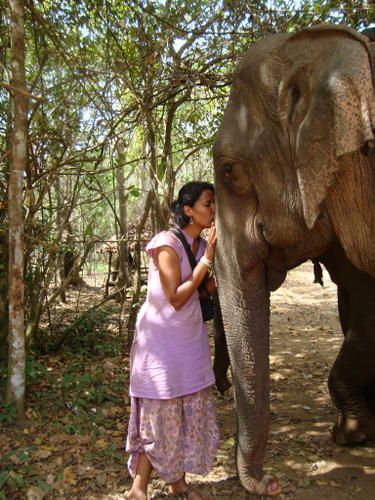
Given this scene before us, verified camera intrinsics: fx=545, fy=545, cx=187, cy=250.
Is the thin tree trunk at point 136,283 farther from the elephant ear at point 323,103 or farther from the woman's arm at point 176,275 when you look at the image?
the elephant ear at point 323,103

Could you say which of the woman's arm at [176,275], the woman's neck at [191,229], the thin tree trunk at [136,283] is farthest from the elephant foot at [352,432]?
the thin tree trunk at [136,283]

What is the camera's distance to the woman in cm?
300

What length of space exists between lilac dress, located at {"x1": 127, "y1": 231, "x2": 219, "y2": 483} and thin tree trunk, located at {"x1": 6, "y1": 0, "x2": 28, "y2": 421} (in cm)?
109

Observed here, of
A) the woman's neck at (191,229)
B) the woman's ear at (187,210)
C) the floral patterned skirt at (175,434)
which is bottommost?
the floral patterned skirt at (175,434)

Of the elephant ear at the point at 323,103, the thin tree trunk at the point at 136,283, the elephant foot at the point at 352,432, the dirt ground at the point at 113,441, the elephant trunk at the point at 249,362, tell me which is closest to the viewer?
the elephant ear at the point at 323,103

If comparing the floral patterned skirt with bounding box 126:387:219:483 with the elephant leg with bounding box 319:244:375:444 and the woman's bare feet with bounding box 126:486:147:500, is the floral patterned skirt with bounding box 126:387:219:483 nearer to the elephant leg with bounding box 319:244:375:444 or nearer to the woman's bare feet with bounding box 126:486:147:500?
the woman's bare feet with bounding box 126:486:147:500

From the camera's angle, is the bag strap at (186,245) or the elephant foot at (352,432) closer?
the bag strap at (186,245)

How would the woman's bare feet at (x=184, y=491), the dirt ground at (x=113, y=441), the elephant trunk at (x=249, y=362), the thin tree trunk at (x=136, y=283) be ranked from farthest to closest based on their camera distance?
the thin tree trunk at (x=136, y=283) → the dirt ground at (x=113, y=441) → the woman's bare feet at (x=184, y=491) → the elephant trunk at (x=249, y=362)

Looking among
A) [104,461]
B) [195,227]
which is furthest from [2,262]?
[195,227]

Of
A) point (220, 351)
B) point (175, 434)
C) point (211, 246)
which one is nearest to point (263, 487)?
point (175, 434)

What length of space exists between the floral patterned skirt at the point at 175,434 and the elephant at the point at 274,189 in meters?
0.33

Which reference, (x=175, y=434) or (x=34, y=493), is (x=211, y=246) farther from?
(x=34, y=493)

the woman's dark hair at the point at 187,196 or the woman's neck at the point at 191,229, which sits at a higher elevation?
the woman's dark hair at the point at 187,196

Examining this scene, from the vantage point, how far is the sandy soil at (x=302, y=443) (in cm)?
334
